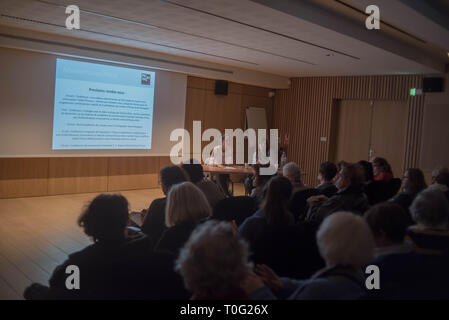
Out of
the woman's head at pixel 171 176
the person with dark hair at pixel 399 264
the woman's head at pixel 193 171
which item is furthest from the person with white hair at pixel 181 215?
the woman's head at pixel 193 171

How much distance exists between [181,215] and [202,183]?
1970 millimetres

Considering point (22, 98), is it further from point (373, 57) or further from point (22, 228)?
point (373, 57)

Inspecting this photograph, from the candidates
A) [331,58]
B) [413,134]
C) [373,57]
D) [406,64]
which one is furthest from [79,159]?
[413,134]

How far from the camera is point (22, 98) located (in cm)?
755

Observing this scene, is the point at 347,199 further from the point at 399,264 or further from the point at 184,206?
the point at 184,206

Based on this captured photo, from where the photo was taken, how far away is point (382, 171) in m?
5.76

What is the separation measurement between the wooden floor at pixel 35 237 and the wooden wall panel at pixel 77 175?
264 millimetres

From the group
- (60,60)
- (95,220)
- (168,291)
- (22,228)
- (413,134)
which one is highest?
(60,60)

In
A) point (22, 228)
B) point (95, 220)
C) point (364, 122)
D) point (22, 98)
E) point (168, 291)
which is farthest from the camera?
point (364, 122)

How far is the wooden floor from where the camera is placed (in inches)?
159

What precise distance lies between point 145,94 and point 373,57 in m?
4.95

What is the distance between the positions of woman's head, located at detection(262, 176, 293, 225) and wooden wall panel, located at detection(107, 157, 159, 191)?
22.4 feet

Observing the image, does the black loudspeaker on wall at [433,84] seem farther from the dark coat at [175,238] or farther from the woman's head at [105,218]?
the woman's head at [105,218]

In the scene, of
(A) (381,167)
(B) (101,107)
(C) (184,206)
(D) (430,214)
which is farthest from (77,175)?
(D) (430,214)
